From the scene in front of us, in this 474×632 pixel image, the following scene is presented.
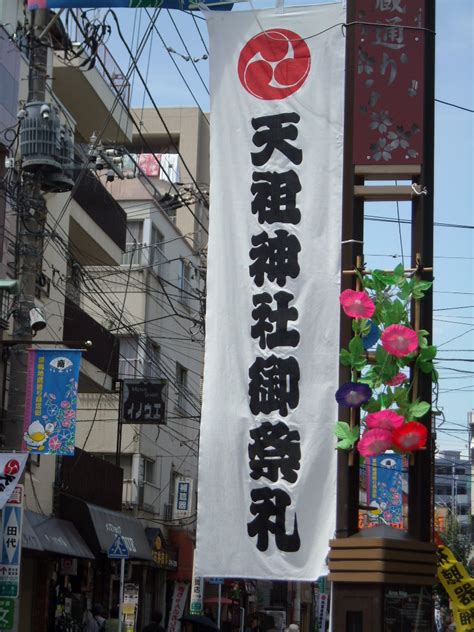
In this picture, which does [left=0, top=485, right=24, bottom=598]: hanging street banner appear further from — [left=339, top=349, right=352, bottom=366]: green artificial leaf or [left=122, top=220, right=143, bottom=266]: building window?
[left=122, top=220, right=143, bottom=266]: building window

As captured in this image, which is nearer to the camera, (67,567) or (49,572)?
(49,572)

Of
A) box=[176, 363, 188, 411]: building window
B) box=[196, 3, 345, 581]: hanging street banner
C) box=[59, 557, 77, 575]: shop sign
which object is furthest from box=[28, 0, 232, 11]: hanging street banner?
box=[176, 363, 188, 411]: building window

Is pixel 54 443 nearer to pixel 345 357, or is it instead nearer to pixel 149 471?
pixel 345 357

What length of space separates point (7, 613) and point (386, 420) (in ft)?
31.2

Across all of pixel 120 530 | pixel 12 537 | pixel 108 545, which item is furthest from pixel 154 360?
pixel 12 537

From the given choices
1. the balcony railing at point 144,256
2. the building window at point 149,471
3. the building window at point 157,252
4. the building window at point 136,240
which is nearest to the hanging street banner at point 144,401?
the building window at point 149,471

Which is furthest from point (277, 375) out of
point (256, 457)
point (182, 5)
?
point (182, 5)

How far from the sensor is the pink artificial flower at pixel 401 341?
29.1 ft

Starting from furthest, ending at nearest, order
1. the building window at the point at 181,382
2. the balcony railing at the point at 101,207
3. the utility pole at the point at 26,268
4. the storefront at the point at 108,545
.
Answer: the building window at the point at 181,382, the balcony railing at the point at 101,207, the storefront at the point at 108,545, the utility pole at the point at 26,268

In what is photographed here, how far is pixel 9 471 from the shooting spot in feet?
55.5

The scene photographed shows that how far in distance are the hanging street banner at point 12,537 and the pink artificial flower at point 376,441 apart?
31.1 feet

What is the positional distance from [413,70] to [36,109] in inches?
361

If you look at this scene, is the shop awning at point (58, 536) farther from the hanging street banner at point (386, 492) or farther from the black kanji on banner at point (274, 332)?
the black kanji on banner at point (274, 332)

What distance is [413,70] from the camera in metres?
9.57
